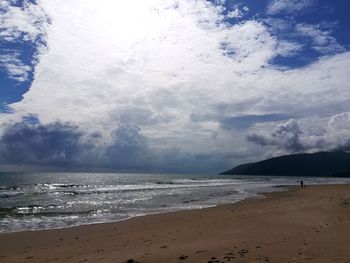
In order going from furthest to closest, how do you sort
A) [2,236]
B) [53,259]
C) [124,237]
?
[2,236], [124,237], [53,259]

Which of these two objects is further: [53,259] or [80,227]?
[80,227]

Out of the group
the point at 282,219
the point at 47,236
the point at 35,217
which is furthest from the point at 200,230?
the point at 35,217

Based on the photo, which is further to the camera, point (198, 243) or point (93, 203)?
point (93, 203)

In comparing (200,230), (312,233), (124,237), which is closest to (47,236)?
(124,237)

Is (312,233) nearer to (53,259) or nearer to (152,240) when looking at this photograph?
(152,240)

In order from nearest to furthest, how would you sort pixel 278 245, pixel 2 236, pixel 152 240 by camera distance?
pixel 278 245 → pixel 152 240 → pixel 2 236

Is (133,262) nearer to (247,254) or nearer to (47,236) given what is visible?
(247,254)

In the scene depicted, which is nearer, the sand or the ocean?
the sand

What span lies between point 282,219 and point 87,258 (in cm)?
1038

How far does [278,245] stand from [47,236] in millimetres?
11216

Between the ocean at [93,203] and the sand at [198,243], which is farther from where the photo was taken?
the ocean at [93,203]

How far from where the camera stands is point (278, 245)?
442 inches

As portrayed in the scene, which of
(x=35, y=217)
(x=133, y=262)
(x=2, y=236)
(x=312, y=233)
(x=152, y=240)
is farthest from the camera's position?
(x=35, y=217)

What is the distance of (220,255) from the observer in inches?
403
